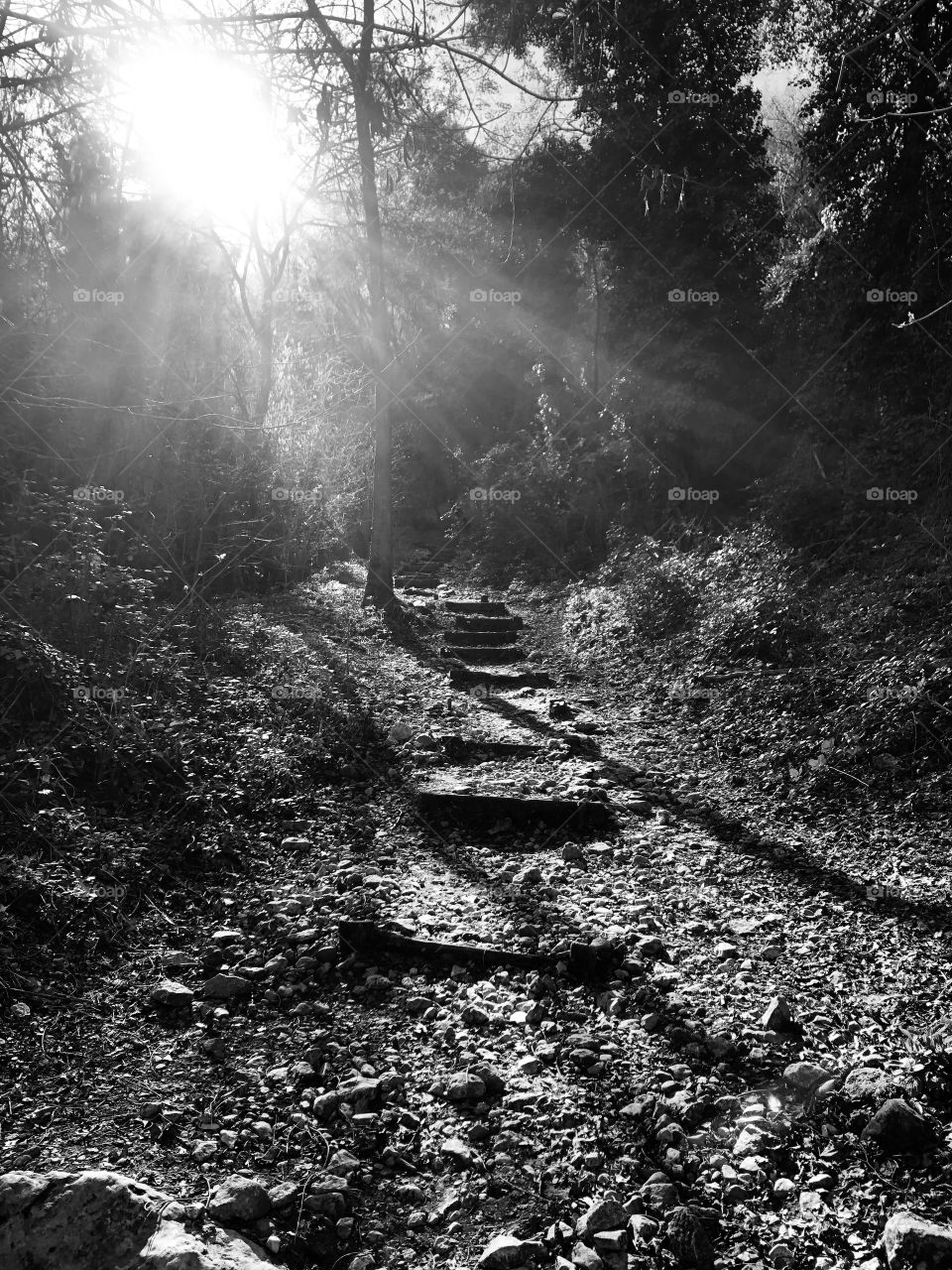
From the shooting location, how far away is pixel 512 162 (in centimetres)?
1412

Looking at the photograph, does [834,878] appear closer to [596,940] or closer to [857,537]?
[596,940]

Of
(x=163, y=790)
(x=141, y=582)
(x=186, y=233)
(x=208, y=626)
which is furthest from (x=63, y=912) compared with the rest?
(x=186, y=233)

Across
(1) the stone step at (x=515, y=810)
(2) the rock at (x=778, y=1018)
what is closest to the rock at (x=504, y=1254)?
(2) the rock at (x=778, y=1018)

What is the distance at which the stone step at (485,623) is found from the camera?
1277cm

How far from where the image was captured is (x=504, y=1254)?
2.41 metres

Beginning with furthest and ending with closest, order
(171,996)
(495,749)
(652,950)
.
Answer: (495,749) → (652,950) → (171,996)

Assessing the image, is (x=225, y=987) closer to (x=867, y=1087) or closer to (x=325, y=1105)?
(x=325, y=1105)

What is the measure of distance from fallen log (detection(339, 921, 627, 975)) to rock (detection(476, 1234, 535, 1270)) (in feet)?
5.32

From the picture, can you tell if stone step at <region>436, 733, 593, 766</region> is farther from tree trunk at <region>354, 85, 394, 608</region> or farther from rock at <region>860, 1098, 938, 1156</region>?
tree trunk at <region>354, 85, 394, 608</region>

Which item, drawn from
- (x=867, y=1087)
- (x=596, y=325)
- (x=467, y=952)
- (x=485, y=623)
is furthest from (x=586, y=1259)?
(x=596, y=325)

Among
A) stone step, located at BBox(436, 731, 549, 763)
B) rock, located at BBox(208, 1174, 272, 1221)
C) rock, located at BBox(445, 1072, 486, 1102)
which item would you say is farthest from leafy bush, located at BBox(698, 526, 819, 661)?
rock, located at BBox(208, 1174, 272, 1221)

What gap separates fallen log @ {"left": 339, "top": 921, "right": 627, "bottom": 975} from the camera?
4051 mm

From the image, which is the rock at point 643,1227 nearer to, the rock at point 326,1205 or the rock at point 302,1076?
the rock at point 326,1205

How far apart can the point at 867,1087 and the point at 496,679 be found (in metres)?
7.21
